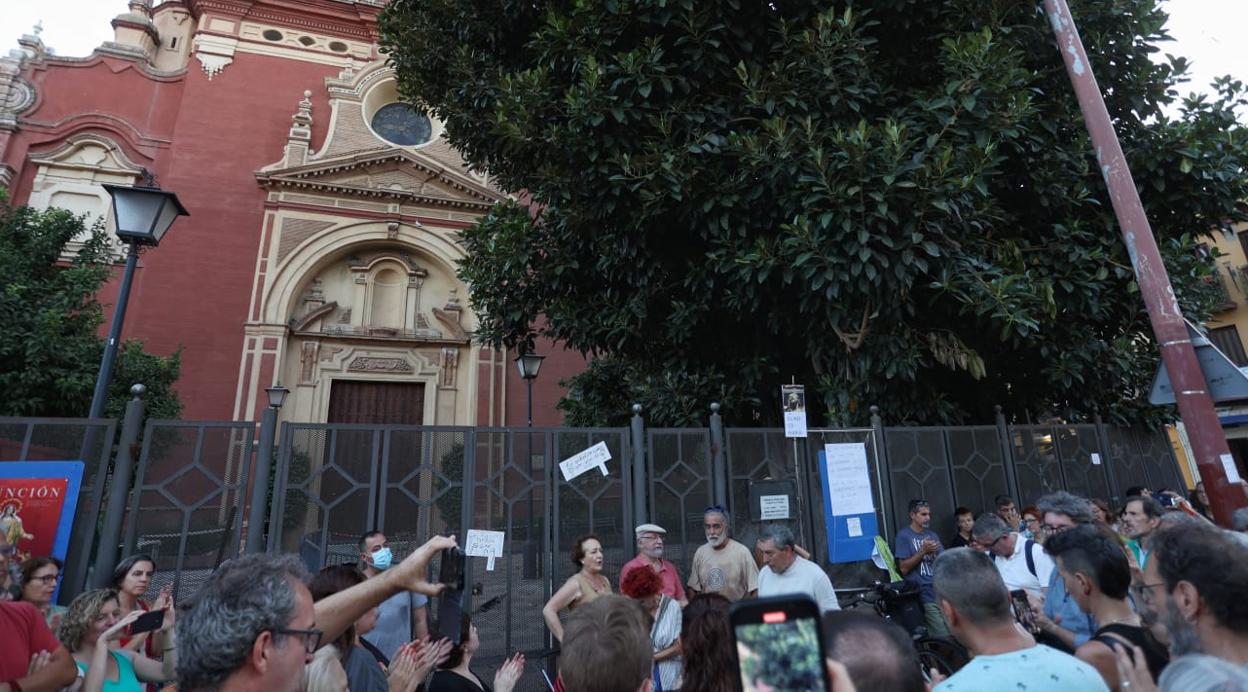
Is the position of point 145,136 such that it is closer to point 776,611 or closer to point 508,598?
point 508,598

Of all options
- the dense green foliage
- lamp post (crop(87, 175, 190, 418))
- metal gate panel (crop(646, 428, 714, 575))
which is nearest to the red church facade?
the dense green foliage

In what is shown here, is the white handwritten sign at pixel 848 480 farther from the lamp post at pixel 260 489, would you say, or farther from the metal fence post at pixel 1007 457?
the lamp post at pixel 260 489

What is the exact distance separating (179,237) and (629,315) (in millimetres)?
13743

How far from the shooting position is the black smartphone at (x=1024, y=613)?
125 inches

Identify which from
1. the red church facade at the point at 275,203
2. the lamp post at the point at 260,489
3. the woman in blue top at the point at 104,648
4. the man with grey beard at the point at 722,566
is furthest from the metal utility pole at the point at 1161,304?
the red church facade at the point at 275,203

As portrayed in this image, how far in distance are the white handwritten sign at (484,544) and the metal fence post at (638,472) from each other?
3.93ft

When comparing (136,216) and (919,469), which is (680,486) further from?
(136,216)

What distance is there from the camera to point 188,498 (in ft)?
13.8

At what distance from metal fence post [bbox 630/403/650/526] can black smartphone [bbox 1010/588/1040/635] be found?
8.75ft

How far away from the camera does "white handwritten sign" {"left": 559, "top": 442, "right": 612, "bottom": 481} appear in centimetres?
507

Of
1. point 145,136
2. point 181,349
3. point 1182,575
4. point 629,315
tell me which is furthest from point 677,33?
point 145,136

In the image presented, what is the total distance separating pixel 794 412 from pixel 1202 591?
3.88 metres

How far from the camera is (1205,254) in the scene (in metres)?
7.64

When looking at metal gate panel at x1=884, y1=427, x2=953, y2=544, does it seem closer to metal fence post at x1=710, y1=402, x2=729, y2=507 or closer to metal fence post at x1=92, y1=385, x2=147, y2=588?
metal fence post at x1=710, y1=402, x2=729, y2=507
